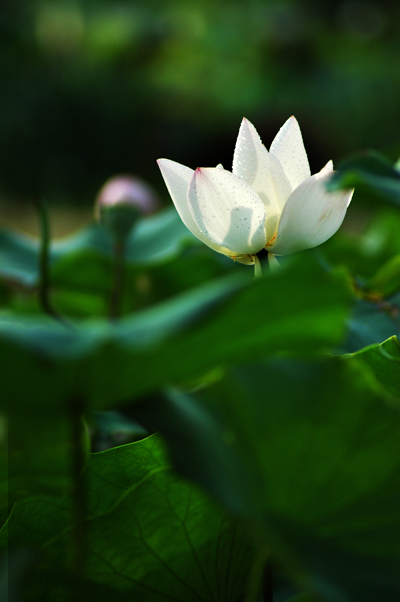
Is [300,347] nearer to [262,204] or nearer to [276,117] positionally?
[262,204]

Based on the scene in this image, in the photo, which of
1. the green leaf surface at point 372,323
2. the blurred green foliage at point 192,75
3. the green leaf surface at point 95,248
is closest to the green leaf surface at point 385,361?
the green leaf surface at point 372,323

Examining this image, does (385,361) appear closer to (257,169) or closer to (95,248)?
(257,169)

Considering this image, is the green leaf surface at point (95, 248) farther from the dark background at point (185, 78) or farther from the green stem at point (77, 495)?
the dark background at point (185, 78)

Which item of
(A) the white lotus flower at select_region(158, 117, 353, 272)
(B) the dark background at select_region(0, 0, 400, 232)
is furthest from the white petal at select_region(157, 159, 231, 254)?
(B) the dark background at select_region(0, 0, 400, 232)

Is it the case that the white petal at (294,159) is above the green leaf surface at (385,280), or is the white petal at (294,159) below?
above

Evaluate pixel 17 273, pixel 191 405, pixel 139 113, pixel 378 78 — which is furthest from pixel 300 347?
pixel 139 113

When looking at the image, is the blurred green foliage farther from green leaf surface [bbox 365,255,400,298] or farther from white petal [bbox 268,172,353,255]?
white petal [bbox 268,172,353,255]

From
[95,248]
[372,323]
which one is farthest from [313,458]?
[95,248]
